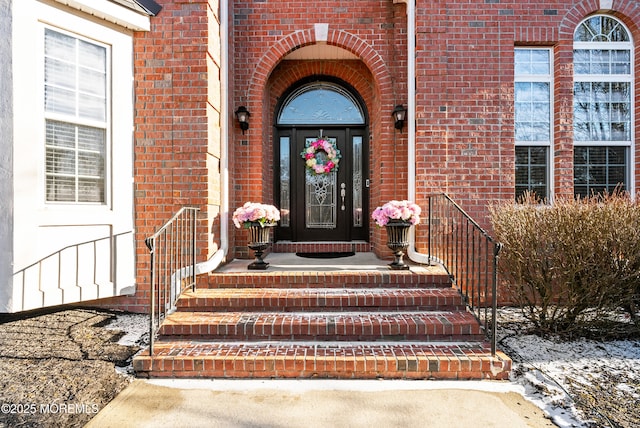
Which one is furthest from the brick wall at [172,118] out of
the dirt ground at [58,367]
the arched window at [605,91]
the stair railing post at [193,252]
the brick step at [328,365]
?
the arched window at [605,91]

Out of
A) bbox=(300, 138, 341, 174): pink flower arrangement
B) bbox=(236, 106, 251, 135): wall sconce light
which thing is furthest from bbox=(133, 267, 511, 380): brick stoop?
bbox=(300, 138, 341, 174): pink flower arrangement

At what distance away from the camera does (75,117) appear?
3781 millimetres

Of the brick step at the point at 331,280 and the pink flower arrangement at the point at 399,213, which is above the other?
the pink flower arrangement at the point at 399,213

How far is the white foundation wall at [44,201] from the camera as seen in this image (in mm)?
3412

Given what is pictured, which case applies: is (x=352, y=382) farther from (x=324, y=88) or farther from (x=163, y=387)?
(x=324, y=88)

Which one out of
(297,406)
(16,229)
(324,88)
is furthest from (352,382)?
(324,88)

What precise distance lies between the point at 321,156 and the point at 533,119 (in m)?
3.02

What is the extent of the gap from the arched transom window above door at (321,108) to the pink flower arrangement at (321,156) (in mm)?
371

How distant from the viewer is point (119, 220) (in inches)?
159

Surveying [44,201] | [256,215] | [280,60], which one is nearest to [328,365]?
[256,215]

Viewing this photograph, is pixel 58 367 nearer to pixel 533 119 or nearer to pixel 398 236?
pixel 398 236

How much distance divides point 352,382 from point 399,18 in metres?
4.66

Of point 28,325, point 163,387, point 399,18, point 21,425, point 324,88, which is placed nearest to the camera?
point 21,425

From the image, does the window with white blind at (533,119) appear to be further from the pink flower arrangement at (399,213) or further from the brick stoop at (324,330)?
the brick stoop at (324,330)
